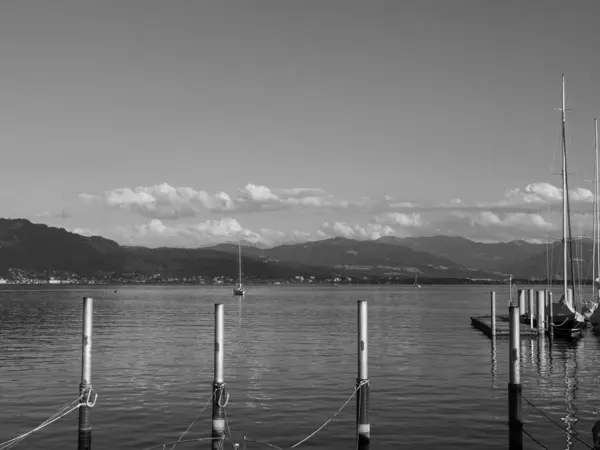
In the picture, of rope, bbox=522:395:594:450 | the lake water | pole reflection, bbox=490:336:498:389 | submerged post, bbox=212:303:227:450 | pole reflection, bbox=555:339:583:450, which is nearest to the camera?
submerged post, bbox=212:303:227:450

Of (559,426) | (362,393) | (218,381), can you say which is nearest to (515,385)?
(559,426)

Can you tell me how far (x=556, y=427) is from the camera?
2684 cm

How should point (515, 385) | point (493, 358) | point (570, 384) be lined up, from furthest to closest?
point (493, 358) < point (570, 384) < point (515, 385)

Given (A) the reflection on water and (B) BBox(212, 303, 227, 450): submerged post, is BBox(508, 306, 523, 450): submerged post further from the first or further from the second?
(A) the reflection on water

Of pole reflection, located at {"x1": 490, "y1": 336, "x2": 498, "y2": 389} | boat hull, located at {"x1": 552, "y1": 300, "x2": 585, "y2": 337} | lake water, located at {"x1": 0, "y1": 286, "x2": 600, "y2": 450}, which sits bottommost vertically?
lake water, located at {"x1": 0, "y1": 286, "x2": 600, "y2": 450}

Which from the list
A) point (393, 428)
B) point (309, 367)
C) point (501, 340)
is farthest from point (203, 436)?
point (501, 340)

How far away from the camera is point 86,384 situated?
2202cm

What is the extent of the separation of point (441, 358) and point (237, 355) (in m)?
13.9

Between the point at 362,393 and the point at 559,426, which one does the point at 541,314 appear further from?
the point at 362,393

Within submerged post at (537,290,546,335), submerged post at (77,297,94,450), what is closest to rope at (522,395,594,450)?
submerged post at (77,297,94,450)

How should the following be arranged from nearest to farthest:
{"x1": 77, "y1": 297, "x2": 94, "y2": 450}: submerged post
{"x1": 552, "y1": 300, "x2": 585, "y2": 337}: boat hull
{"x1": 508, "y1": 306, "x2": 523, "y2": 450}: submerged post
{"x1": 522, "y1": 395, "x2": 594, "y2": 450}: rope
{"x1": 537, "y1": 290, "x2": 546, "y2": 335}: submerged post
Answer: {"x1": 77, "y1": 297, "x2": 94, "y2": 450}: submerged post
{"x1": 508, "y1": 306, "x2": 523, "y2": 450}: submerged post
{"x1": 522, "y1": 395, "x2": 594, "y2": 450}: rope
{"x1": 537, "y1": 290, "x2": 546, "y2": 335}: submerged post
{"x1": 552, "y1": 300, "x2": 585, "y2": 337}: boat hull

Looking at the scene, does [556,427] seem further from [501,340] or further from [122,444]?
[501,340]

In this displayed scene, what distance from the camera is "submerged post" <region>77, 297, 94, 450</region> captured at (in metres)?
22.1

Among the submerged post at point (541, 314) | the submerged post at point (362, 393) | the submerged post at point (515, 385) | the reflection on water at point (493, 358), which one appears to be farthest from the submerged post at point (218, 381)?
the submerged post at point (541, 314)
